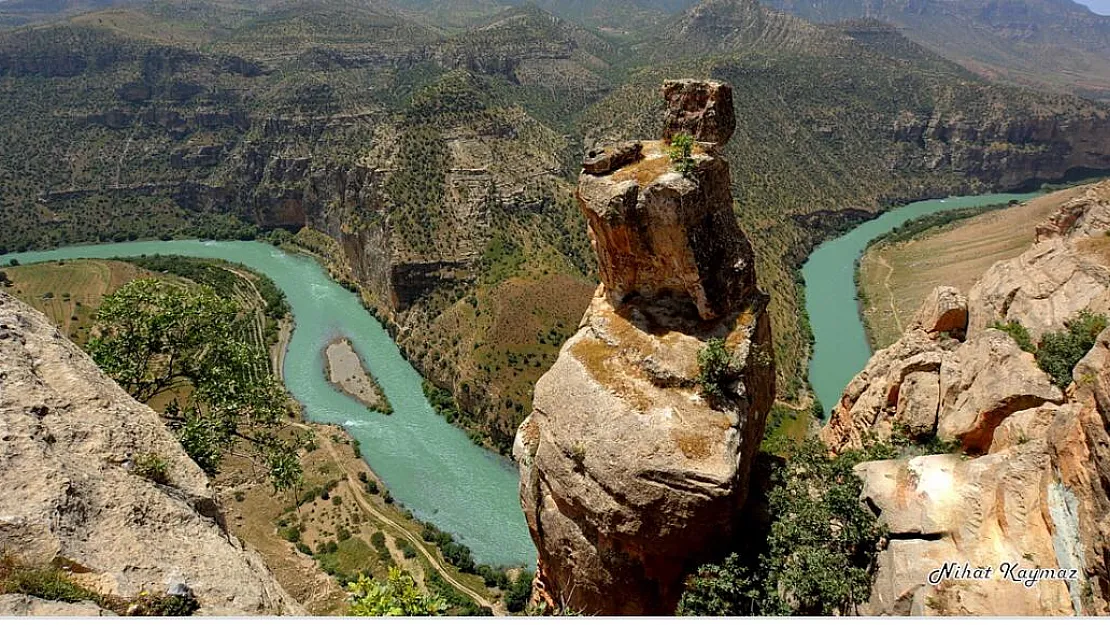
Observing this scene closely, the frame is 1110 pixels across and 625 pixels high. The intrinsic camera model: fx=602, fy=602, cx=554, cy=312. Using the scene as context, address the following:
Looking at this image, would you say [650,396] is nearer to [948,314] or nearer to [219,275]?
[948,314]

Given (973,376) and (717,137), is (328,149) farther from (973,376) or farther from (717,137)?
(973,376)

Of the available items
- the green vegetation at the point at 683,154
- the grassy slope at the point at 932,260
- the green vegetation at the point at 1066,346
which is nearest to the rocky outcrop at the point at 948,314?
the green vegetation at the point at 1066,346

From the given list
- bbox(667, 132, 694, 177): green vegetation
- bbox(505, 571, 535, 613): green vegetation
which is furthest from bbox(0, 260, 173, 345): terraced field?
bbox(667, 132, 694, 177): green vegetation

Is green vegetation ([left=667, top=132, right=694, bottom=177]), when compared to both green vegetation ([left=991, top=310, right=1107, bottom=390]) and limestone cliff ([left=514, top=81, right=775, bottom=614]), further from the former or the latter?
green vegetation ([left=991, top=310, right=1107, bottom=390])

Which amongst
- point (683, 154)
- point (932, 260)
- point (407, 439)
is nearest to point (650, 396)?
point (683, 154)

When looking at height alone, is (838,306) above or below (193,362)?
below

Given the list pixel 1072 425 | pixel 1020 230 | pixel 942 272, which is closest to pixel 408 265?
pixel 1072 425

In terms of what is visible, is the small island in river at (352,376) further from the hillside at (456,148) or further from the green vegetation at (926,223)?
the green vegetation at (926,223)
